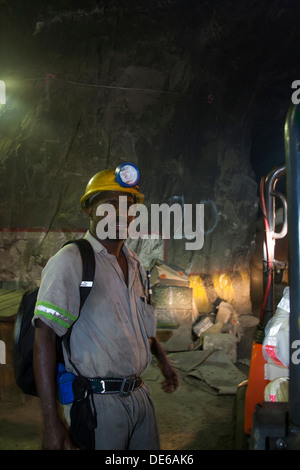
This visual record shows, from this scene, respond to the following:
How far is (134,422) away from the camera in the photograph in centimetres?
178

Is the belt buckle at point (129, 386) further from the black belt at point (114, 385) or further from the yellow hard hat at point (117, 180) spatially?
the yellow hard hat at point (117, 180)

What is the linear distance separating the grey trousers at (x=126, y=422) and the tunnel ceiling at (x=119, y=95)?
6220mm

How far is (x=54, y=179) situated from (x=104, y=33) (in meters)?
3.89

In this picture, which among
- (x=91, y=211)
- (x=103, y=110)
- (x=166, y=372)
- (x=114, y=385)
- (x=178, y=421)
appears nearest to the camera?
(x=114, y=385)

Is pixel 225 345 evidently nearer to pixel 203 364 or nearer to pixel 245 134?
pixel 203 364

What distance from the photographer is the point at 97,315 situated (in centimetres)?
175

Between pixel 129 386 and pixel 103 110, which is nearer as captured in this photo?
pixel 129 386

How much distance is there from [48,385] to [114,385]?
0.35 metres

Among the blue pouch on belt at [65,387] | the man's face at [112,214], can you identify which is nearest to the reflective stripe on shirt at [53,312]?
the blue pouch on belt at [65,387]

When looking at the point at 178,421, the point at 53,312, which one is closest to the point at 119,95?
the point at 178,421

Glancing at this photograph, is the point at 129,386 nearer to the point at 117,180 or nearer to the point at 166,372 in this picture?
the point at 166,372

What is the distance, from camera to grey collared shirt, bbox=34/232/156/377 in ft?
5.32

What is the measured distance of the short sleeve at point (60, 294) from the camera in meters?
1.59

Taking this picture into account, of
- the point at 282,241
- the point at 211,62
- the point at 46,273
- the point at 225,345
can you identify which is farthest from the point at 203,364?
the point at 211,62
